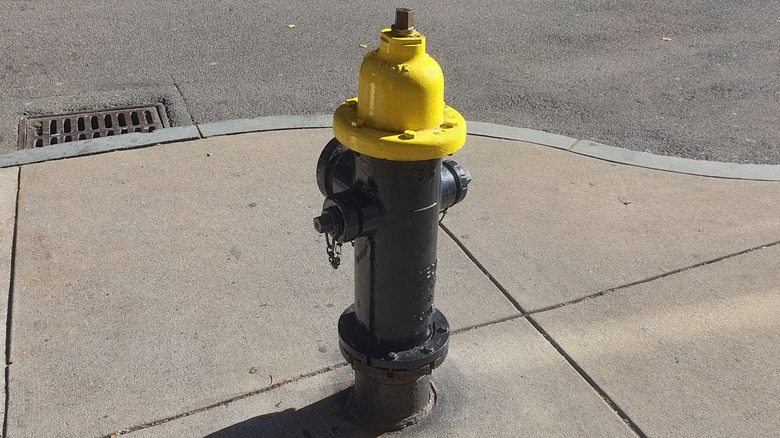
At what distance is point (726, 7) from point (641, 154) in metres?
4.20

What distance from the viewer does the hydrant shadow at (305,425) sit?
2488 mm

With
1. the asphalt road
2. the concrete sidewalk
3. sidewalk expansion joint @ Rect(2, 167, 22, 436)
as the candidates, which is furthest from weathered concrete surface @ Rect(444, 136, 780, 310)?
sidewalk expansion joint @ Rect(2, 167, 22, 436)

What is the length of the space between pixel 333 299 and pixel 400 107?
1.40 meters

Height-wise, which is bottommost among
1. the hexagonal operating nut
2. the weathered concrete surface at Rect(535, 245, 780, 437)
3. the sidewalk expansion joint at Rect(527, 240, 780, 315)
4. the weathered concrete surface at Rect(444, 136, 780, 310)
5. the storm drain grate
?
the weathered concrete surface at Rect(535, 245, 780, 437)

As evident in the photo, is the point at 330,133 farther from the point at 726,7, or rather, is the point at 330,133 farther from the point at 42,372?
the point at 726,7

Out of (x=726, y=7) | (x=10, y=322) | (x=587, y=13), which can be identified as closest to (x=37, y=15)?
(x=10, y=322)

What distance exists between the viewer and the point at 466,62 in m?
6.02

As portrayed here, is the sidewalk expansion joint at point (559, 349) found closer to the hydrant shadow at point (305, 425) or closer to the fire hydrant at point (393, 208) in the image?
the fire hydrant at point (393, 208)

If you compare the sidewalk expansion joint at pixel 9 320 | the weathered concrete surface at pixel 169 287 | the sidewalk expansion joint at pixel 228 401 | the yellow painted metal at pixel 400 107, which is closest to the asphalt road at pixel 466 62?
the weathered concrete surface at pixel 169 287

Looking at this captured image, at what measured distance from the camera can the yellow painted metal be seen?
1.90m

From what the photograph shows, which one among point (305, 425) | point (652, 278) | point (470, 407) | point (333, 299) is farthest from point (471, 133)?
point (305, 425)

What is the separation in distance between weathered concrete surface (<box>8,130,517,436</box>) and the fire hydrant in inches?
17.7

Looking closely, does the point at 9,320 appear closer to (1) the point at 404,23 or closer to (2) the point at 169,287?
(2) the point at 169,287

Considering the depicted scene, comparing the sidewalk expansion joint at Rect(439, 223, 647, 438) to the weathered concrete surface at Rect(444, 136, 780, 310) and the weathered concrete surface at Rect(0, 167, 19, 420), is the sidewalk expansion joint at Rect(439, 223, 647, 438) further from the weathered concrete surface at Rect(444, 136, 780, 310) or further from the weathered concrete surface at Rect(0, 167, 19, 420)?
the weathered concrete surface at Rect(0, 167, 19, 420)
